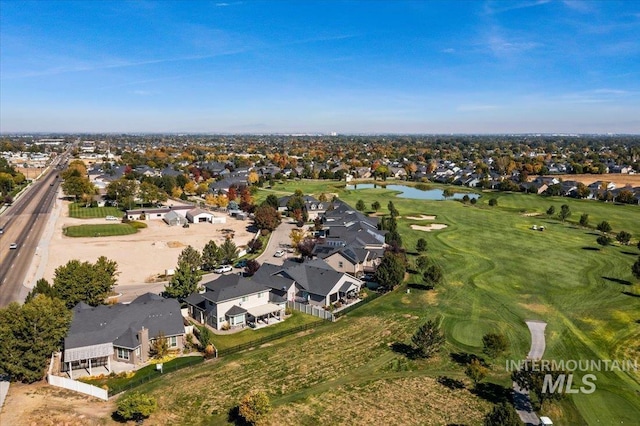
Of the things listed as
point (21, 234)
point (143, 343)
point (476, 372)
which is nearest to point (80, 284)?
point (143, 343)

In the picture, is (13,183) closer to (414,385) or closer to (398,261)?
(398,261)

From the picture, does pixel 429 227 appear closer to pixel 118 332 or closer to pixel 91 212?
pixel 118 332

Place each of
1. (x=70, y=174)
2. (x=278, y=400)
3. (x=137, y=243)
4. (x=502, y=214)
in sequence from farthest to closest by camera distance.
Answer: (x=70, y=174) → (x=502, y=214) → (x=137, y=243) → (x=278, y=400)

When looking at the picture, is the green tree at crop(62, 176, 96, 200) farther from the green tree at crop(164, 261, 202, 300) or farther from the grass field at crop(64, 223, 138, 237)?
the green tree at crop(164, 261, 202, 300)

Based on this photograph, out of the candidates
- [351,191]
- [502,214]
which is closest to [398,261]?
[502,214]

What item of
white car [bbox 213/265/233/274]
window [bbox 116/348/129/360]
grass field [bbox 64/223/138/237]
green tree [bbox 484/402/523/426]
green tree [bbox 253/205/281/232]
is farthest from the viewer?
green tree [bbox 253/205/281/232]

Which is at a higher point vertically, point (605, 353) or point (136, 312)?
point (136, 312)

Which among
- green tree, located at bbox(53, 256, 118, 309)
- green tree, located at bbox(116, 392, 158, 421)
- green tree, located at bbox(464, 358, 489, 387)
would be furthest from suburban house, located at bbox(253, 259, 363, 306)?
green tree, located at bbox(116, 392, 158, 421)
